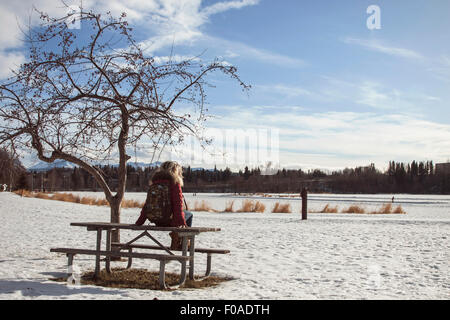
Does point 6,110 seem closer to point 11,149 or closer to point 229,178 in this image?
point 11,149

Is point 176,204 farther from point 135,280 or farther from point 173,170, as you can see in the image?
point 135,280

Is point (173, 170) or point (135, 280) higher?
point (173, 170)

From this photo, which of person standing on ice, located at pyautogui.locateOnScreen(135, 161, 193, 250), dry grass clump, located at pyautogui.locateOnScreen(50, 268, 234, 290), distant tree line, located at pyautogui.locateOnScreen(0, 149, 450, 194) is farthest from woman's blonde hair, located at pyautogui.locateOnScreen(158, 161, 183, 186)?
distant tree line, located at pyautogui.locateOnScreen(0, 149, 450, 194)

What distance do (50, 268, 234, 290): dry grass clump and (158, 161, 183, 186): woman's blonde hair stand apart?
1377mm

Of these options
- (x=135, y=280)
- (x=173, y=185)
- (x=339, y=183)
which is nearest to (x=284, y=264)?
(x=135, y=280)

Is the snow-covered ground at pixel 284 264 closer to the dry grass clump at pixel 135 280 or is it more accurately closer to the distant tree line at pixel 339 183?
the dry grass clump at pixel 135 280

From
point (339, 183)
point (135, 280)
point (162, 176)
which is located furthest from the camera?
point (339, 183)

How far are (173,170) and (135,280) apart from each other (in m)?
1.62

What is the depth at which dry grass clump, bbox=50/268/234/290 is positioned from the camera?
19.8 feet

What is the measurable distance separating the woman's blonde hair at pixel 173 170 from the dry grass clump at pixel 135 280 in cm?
138

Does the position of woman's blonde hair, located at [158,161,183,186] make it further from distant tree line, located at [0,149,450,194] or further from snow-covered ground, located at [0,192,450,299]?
distant tree line, located at [0,149,450,194]

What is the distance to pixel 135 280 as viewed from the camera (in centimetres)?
637

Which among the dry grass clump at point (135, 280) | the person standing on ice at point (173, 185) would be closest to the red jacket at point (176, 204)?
the person standing on ice at point (173, 185)
